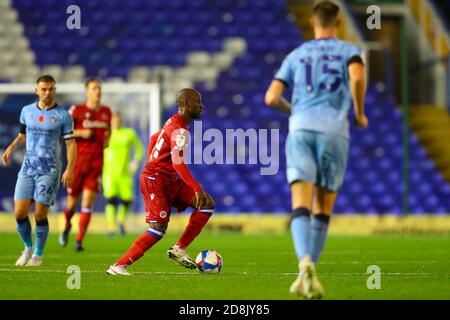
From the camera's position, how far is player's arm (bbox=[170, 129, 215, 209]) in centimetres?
917

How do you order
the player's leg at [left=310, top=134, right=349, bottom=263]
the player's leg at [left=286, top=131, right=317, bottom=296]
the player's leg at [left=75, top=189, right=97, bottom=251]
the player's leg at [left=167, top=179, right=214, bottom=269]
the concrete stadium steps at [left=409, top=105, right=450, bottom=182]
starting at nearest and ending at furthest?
the player's leg at [left=286, top=131, right=317, bottom=296] → the player's leg at [left=310, top=134, right=349, bottom=263] → the player's leg at [left=167, top=179, right=214, bottom=269] → the player's leg at [left=75, top=189, right=97, bottom=251] → the concrete stadium steps at [left=409, top=105, right=450, bottom=182]

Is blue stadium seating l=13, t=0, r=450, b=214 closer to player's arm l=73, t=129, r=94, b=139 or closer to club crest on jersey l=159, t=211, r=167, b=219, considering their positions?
player's arm l=73, t=129, r=94, b=139

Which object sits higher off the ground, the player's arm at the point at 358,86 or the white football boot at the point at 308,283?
the player's arm at the point at 358,86

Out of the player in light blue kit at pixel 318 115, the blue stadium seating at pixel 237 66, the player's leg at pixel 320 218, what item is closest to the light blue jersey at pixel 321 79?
the player in light blue kit at pixel 318 115

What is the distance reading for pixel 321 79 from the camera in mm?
7789

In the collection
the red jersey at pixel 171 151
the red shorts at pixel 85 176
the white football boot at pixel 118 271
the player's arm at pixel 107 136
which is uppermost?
the player's arm at pixel 107 136

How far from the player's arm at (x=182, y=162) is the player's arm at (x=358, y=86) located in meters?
1.94

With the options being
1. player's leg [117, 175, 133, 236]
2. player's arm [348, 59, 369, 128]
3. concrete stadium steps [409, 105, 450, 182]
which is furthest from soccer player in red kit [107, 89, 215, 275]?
concrete stadium steps [409, 105, 450, 182]

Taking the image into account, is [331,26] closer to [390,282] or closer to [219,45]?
[390,282]

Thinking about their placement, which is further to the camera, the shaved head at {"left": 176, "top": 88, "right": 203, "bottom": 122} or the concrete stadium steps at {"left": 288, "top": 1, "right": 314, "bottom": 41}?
the concrete stadium steps at {"left": 288, "top": 1, "right": 314, "bottom": 41}

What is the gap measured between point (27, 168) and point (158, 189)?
2.02 metres

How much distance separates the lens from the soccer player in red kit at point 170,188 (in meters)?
9.35

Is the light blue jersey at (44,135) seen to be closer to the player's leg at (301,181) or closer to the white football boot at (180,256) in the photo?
the white football boot at (180,256)

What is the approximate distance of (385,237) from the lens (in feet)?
61.1
